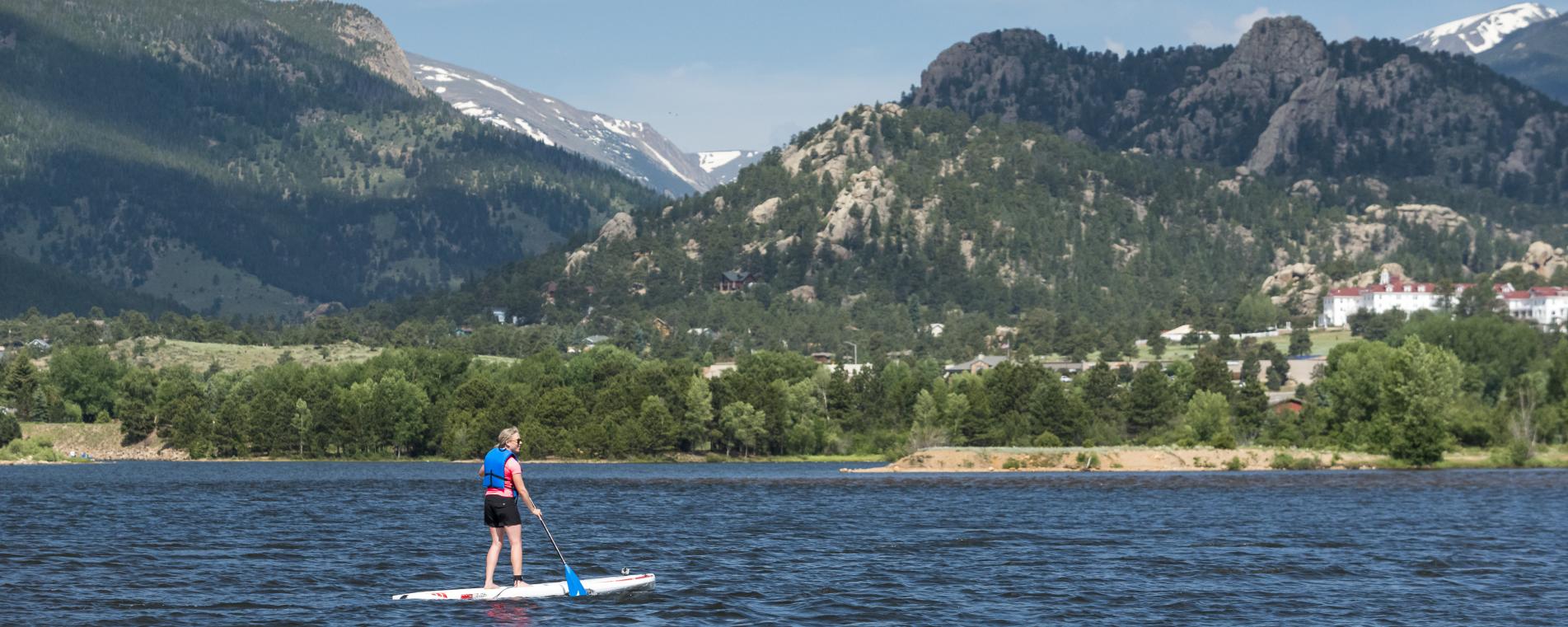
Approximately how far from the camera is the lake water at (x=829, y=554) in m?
48.8

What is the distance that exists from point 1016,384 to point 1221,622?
497ft

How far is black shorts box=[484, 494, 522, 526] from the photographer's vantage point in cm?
4844

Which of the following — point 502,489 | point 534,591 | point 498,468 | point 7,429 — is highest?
point 498,468

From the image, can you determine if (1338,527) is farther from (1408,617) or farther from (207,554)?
(207,554)

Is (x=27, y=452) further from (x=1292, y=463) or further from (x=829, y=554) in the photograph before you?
(x=829, y=554)

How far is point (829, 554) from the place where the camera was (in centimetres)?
6669

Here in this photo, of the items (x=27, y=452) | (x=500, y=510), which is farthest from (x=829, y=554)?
(x=27, y=452)

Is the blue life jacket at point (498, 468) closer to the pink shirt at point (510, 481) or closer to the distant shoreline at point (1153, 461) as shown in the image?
the pink shirt at point (510, 481)

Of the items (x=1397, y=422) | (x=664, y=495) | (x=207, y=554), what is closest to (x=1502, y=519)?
(x=664, y=495)

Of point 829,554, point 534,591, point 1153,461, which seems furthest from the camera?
point 1153,461

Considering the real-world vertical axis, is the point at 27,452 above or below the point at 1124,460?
below

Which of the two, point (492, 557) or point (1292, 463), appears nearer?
point (492, 557)

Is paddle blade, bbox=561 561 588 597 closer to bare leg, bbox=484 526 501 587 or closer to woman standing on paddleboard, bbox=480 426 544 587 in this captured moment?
woman standing on paddleboard, bbox=480 426 544 587

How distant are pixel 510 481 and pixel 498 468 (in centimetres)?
48
